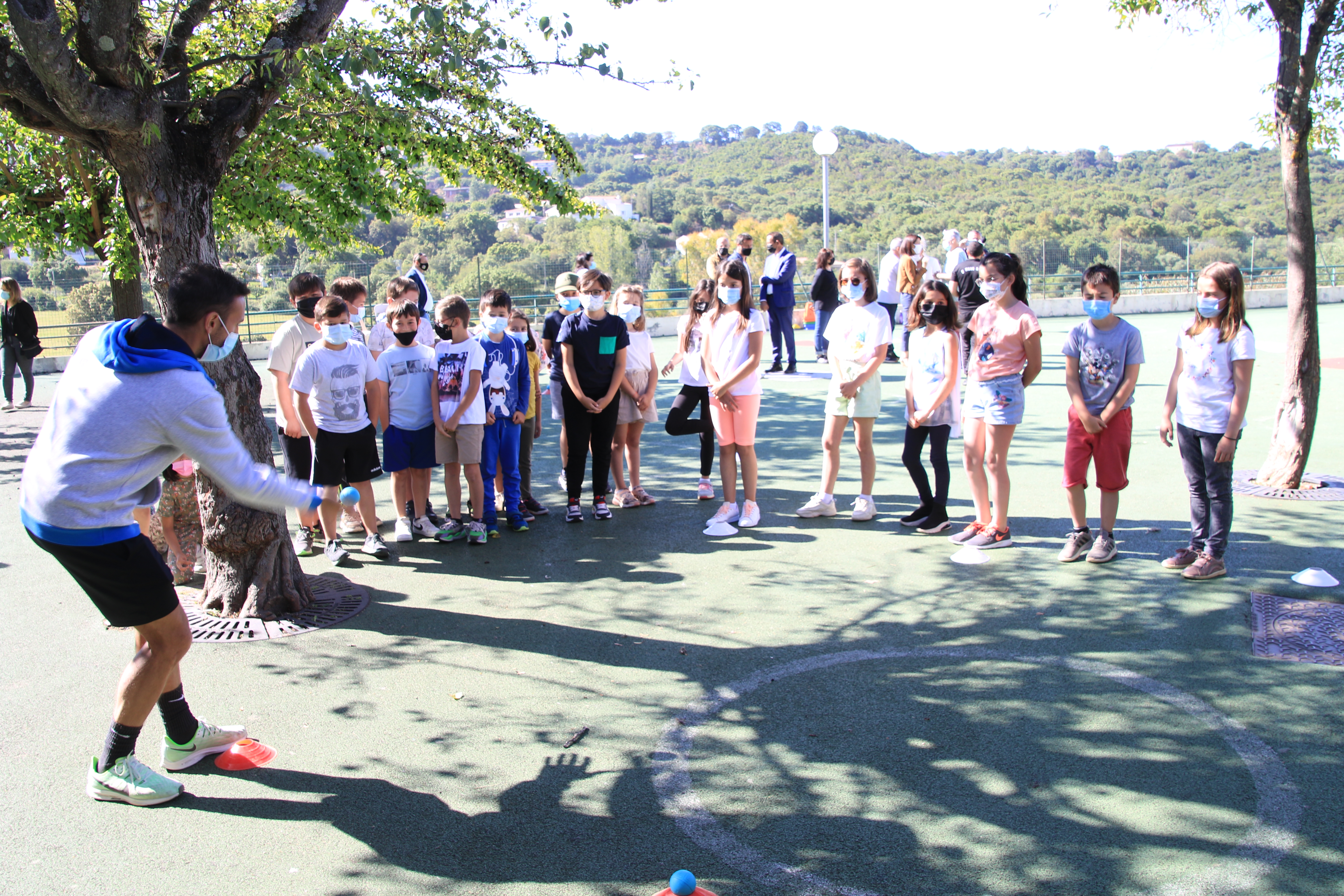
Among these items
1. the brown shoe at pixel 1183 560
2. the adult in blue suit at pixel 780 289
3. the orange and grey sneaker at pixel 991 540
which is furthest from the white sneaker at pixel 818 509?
the adult in blue suit at pixel 780 289

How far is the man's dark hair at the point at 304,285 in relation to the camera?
6.85 m

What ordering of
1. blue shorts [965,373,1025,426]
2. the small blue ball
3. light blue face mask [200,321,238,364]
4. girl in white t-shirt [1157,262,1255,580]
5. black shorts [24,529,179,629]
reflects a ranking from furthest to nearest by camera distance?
blue shorts [965,373,1025,426], girl in white t-shirt [1157,262,1255,580], light blue face mask [200,321,238,364], black shorts [24,529,179,629], the small blue ball

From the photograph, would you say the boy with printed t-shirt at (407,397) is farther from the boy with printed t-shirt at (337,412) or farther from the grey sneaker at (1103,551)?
the grey sneaker at (1103,551)

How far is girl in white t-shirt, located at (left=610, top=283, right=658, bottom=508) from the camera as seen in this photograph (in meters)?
7.63

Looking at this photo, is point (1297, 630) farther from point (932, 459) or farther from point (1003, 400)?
point (932, 459)

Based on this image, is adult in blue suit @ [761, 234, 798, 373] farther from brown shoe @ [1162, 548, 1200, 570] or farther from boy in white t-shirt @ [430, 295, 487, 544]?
brown shoe @ [1162, 548, 1200, 570]

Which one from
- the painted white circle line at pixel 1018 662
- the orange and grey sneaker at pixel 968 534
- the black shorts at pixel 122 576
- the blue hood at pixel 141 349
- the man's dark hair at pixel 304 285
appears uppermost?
the man's dark hair at pixel 304 285

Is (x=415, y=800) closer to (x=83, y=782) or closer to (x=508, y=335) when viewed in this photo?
(x=83, y=782)

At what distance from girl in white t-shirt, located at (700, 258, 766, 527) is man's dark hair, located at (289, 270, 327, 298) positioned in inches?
113

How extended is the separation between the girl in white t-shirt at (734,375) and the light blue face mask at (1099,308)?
2.16 metres

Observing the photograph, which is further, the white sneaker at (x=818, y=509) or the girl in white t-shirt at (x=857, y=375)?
the white sneaker at (x=818, y=509)

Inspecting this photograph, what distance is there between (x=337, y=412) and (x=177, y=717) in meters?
2.85

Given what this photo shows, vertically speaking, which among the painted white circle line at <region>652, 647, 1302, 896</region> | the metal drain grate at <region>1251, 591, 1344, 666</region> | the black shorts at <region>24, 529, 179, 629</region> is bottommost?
the painted white circle line at <region>652, 647, 1302, 896</region>

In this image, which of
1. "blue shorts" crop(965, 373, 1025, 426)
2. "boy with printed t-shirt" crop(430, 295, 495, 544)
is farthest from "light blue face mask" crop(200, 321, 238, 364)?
"blue shorts" crop(965, 373, 1025, 426)
